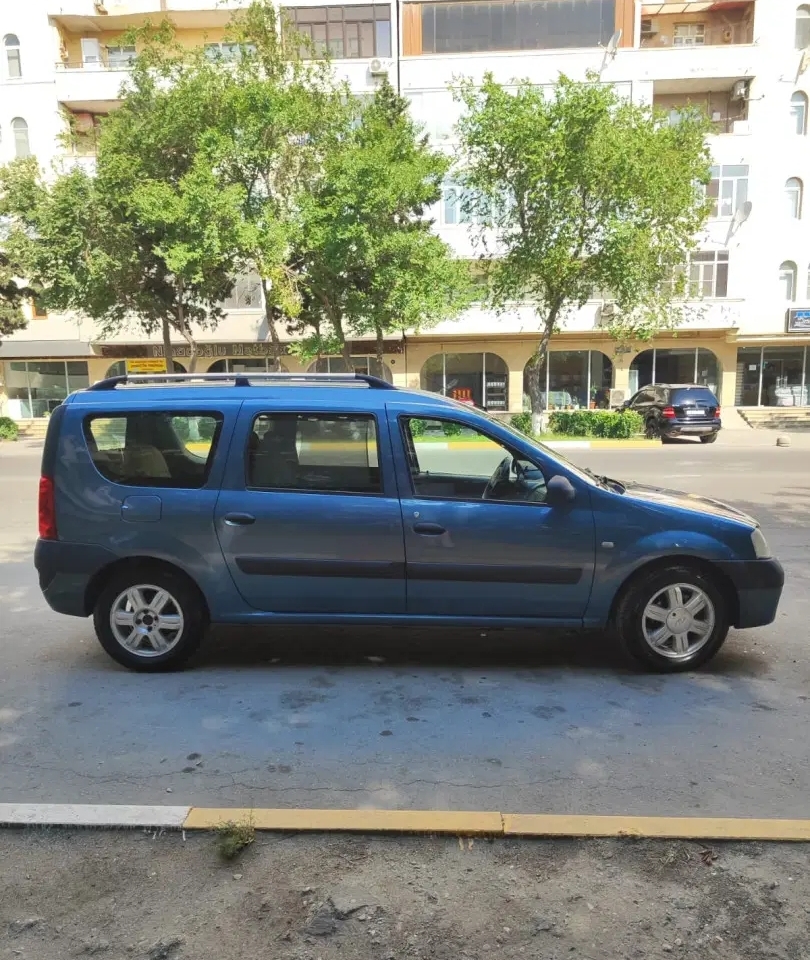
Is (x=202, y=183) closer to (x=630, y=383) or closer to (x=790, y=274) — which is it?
(x=630, y=383)

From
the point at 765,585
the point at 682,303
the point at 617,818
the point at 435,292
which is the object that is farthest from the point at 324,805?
the point at 682,303

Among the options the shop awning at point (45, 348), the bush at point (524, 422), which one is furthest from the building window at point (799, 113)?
the shop awning at point (45, 348)

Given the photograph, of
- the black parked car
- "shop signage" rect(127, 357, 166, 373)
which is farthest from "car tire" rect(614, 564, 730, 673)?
"shop signage" rect(127, 357, 166, 373)

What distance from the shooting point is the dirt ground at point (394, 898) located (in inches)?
91.9

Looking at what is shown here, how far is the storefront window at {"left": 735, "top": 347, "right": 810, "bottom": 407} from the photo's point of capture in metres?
30.6

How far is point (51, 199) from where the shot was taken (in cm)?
2095

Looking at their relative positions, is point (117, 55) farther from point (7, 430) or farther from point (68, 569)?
point (68, 569)

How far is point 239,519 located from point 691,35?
3566 centimetres

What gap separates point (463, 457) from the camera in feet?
15.6

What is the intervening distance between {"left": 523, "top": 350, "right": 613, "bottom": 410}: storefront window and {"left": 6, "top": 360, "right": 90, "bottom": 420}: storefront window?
64.0 feet

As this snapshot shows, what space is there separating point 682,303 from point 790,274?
268 inches

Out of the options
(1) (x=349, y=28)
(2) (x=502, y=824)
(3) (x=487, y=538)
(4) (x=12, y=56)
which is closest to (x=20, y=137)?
(4) (x=12, y=56)

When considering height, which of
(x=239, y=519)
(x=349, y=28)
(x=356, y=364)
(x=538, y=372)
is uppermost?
(x=349, y=28)

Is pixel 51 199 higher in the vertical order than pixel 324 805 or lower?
higher
